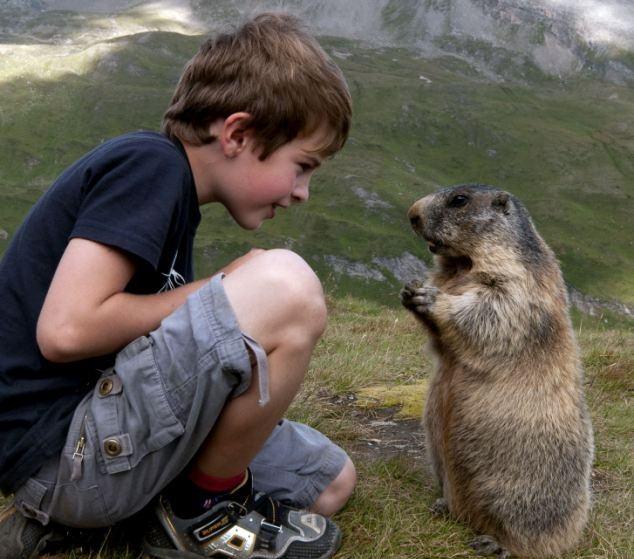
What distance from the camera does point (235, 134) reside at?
3502 millimetres

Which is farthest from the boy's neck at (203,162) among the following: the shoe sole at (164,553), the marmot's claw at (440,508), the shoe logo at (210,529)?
the marmot's claw at (440,508)

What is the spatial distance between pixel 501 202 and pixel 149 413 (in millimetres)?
2856

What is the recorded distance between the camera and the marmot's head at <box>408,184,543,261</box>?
4.66 meters

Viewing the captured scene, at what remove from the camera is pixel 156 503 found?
11.1 ft

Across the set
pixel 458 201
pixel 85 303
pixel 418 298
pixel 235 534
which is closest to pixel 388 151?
pixel 458 201

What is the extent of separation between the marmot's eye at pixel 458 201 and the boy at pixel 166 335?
156 centimetres

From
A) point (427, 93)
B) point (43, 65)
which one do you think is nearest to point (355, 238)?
point (427, 93)

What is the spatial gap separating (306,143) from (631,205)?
116m

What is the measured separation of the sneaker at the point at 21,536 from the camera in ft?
10.3

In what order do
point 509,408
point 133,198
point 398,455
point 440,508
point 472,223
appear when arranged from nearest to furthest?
point 133,198 < point 509,408 < point 440,508 < point 472,223 < point 398,455

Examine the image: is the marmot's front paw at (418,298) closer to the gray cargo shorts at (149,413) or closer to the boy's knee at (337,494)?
the boy's knee at (337,494)

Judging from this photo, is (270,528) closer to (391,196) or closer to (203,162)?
(203,162)

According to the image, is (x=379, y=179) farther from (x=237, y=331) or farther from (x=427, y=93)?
(x=237, y=331)

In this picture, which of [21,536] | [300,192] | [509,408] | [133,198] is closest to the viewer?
[133,198]
